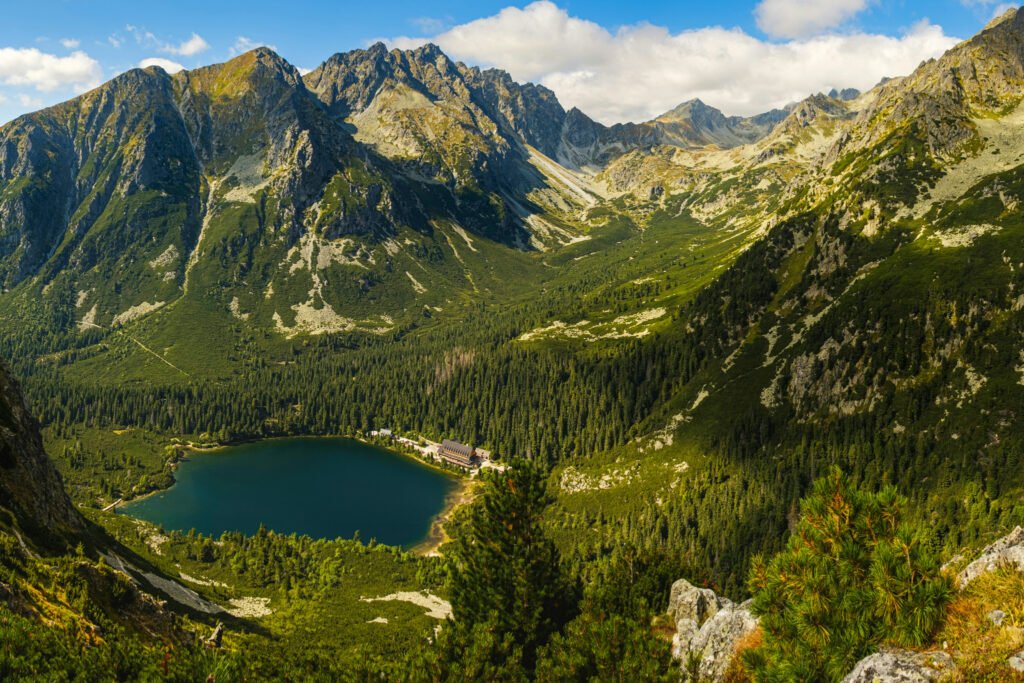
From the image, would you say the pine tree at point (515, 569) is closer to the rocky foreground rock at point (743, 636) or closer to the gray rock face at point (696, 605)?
the gray rock face at point (696, 605)

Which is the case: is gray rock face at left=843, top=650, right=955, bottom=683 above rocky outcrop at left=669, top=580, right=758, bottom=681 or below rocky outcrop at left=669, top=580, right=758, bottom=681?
above

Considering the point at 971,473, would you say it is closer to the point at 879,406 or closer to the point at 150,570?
the point at 879,406

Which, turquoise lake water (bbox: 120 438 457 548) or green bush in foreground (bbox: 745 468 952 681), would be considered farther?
turquoise lake water (bbox: 120 438 457 548)

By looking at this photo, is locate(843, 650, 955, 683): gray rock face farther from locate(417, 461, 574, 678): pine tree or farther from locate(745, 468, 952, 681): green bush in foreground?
locate(417, 461, 574, 678): pine tree

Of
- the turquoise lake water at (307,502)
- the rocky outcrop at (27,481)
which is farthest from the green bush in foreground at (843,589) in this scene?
the turquoise lake water at (307,502)

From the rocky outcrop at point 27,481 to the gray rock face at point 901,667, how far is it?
55714mm

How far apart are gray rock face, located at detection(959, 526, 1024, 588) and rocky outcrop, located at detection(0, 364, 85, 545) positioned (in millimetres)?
58668

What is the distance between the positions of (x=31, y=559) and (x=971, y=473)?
486 ft

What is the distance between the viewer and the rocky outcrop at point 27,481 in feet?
164

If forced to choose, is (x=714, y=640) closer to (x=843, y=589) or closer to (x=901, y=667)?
(x=843, y=589)

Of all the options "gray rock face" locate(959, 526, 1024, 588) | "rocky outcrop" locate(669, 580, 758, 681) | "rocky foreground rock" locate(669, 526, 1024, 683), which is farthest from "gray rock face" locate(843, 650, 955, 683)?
"rocky outcrop" locate(669, 580, 758, 681)

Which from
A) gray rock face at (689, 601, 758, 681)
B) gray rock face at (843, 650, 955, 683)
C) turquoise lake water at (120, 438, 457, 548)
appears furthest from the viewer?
turquoise lake water at (120, 438, 457, 548)

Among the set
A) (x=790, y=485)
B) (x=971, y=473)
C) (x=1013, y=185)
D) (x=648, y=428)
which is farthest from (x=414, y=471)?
(x=1013, y=185)

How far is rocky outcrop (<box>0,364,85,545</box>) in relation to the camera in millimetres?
50031
